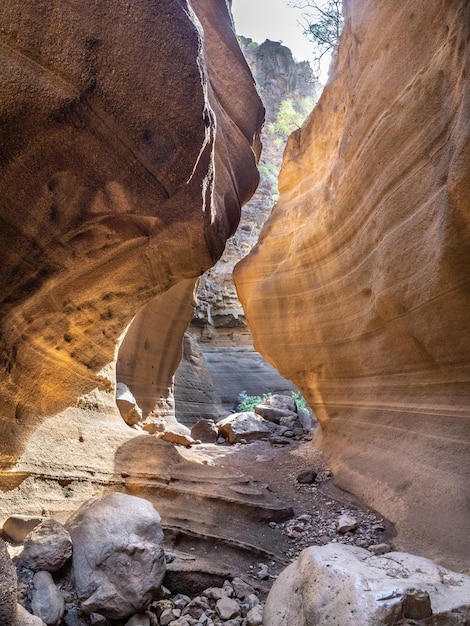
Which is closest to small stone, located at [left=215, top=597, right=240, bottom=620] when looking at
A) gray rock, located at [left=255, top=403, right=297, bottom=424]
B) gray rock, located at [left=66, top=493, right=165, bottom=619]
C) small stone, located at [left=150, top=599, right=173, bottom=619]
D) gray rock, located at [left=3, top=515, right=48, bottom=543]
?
small stone, located at [left=150, top=599, right=173, bottom=619]

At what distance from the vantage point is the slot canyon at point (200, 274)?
2.48m

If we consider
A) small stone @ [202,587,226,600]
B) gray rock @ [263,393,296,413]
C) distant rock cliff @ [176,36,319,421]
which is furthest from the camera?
distant rock cliff @ [176,36,319,421]

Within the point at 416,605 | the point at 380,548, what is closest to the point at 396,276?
the point at 380,548

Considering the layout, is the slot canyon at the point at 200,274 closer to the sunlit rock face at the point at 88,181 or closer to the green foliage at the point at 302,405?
the sunlit rock face at the point at 88,181

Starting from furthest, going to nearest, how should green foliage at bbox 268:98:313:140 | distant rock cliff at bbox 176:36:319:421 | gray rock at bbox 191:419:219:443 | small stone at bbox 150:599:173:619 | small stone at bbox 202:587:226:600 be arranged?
green foliage at bbox 268:98:313:140 → distant rock cliff at bbox 176:36:319:421 → gray rock at bbox 191:419:219:443 → small stone at bbox 202:587:226:600 → small stone at bbox 150:599:173:619

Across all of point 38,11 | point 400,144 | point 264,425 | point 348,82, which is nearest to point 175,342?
point 264,425

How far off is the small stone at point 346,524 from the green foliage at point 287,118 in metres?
13.8

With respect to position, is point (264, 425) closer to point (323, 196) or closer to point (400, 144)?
point (323, 196)

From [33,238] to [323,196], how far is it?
5218mm

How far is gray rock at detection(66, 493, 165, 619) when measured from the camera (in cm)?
271

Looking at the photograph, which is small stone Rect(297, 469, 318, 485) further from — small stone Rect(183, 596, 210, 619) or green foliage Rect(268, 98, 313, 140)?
green foliage Rect(268, 98, 313, 140)

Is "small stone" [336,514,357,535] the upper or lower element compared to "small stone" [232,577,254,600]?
lower

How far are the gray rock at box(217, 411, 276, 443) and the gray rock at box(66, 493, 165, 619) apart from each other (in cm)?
633

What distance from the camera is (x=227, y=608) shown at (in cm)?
294
